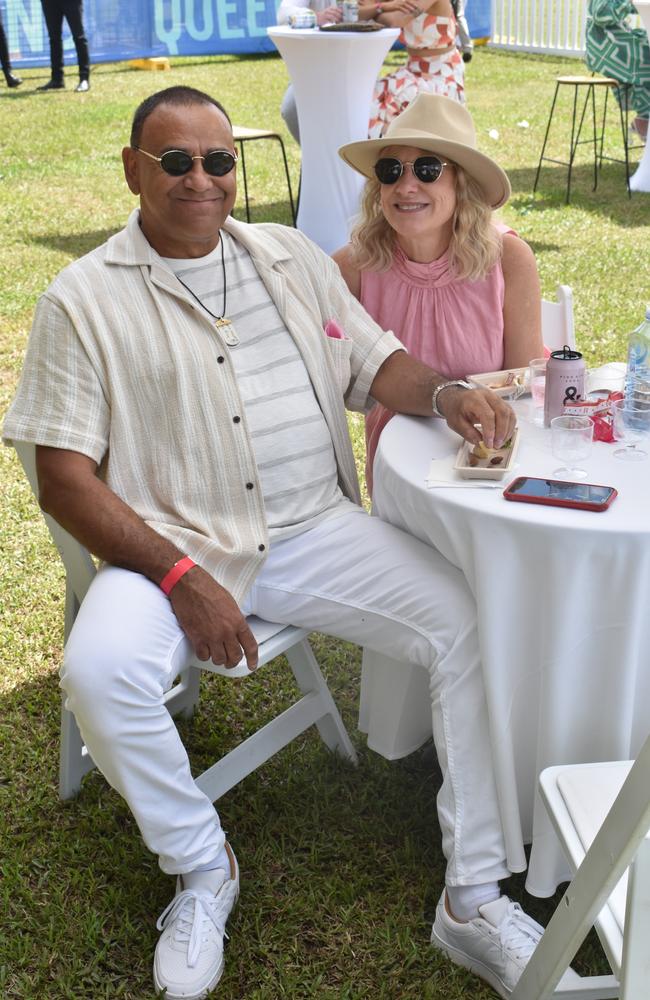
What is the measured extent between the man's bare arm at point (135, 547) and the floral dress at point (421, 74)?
435 cm

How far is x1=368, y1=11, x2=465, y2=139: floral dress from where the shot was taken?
6.27m

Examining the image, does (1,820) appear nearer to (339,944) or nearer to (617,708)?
(339,944)

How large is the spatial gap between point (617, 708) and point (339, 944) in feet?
2.54

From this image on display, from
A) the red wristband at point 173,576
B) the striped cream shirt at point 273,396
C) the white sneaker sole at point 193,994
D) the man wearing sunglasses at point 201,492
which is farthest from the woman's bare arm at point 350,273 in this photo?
the white sneaker sole at point 193,994

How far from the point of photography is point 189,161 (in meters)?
2.55

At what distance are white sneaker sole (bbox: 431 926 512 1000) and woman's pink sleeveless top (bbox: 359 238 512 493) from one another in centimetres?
136

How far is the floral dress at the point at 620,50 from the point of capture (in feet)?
30.8

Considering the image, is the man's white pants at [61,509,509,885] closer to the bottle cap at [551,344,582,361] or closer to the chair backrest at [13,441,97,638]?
the chair backrest at [13,441,97,638]

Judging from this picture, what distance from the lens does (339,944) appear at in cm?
240

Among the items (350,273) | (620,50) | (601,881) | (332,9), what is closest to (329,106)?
(332,9)

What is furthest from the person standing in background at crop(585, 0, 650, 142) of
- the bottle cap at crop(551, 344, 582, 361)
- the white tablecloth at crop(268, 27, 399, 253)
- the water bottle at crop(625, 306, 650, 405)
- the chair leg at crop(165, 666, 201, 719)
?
the chair leg at crop(165, 666, 201, 719)

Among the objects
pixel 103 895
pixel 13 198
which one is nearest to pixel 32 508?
pixel 103 895

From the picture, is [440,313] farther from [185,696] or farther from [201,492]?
[185,696]

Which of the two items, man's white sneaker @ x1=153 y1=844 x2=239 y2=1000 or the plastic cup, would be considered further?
the plastic cup
